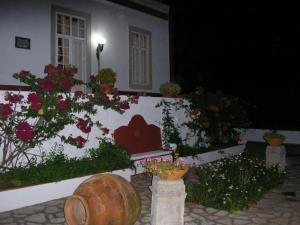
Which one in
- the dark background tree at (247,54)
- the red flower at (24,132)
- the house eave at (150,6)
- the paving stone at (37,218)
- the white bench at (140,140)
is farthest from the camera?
the dark background tree at (247,54)

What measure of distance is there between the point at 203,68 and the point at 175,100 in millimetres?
11752

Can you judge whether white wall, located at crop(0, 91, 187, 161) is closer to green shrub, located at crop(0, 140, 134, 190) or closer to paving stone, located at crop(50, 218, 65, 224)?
green shrub, located at crop(0, 140, 134, 190)

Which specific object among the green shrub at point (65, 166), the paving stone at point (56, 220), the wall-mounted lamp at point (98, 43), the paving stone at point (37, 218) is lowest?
the paving stone at point (56, 220)

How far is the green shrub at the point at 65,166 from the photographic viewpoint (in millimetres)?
7035

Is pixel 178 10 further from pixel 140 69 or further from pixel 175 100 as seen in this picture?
pixel 175 100

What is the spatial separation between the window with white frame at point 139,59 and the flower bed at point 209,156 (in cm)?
362

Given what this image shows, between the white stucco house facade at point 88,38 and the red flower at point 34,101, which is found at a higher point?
the white stucco house facade at point 88,38

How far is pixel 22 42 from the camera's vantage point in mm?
10172

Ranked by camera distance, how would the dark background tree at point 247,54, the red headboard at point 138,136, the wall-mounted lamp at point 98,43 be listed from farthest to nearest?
1. the dark background tree at point 247,54
2. the wall-mounted lamp at point 98,43
3. the red headboard at point 138,136

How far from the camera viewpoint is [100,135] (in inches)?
364

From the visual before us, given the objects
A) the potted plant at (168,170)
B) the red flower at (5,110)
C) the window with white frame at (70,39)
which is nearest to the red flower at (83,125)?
the red flower at (5,110)

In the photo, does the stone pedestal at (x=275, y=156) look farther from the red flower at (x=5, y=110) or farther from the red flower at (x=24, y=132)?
the red flower at (x=5, y=110)

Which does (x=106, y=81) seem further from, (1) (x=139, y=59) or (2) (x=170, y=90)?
(1) (x=139, y=59)

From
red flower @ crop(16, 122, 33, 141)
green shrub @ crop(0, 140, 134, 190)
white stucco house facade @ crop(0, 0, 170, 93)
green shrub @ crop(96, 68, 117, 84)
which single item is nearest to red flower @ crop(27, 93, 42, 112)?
red flower @ crop(16, 122, 33, 141)
